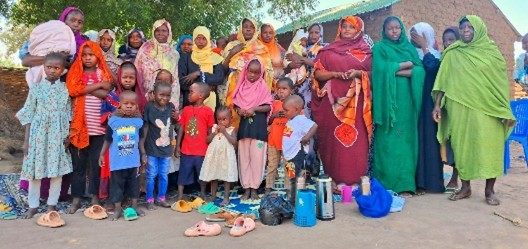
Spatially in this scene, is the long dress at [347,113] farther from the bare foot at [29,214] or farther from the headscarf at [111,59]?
the bare foot at [29,214]

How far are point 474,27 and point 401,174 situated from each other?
69.3 inches

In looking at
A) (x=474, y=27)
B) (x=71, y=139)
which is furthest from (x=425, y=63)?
(x=71, y=139)

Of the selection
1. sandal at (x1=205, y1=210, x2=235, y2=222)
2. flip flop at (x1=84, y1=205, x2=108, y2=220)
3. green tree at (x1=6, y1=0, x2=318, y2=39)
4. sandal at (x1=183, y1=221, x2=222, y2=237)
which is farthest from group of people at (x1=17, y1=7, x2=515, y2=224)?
green tree at (x1=6, y1=0, x2=318, y2=39)

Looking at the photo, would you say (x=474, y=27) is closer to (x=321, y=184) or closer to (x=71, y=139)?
(x=321, y=184)

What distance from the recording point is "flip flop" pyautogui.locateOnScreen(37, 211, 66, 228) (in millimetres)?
3652

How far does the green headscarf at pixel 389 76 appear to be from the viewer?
473cm

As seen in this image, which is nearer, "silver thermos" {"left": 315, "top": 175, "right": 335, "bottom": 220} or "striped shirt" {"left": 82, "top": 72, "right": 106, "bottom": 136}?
"silver thermos" {"left": 315, "top": 175, "right": 335, "bottom": 220}

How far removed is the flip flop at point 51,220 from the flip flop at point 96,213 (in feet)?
0.89

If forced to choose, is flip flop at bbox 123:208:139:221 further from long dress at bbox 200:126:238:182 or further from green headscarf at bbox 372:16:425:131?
green headscarf at bbox 372:16:425:131

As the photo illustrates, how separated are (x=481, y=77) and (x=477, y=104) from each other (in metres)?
0.28

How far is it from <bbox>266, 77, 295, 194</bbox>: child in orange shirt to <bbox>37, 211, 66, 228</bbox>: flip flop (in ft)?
6.60

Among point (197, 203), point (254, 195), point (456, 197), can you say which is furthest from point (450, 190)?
point (197, 203)

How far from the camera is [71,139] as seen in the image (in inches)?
160

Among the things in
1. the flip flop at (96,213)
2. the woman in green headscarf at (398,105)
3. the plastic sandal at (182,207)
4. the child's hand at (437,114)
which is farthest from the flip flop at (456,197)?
the flip flop at (96,213)
